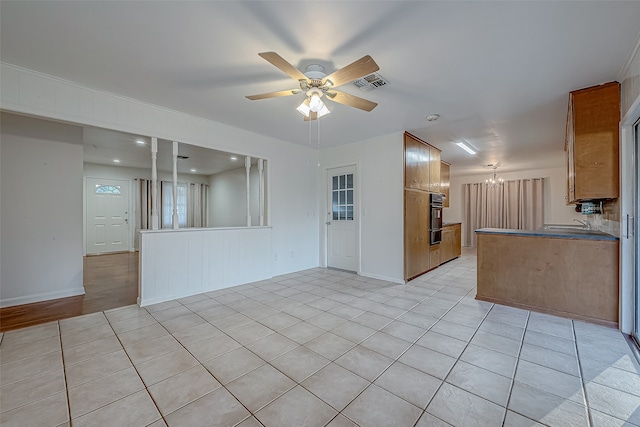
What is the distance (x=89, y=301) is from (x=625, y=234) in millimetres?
6217

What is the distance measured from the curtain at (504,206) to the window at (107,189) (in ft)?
36.4

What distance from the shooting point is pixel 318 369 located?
6.23 feet

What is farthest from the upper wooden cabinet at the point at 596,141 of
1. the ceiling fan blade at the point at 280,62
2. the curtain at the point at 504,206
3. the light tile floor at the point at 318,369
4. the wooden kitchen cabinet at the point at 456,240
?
the curtain at the point at 504,206

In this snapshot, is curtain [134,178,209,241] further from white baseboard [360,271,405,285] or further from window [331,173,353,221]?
white baseboard [360,271,405,285]

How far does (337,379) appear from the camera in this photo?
70.3 inches

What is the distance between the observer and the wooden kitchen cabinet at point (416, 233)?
4.27 m

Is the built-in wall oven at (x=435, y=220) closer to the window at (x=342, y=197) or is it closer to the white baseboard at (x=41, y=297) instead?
the window at (x=342, y=197)

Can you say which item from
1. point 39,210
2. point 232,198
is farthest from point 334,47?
point 232,198

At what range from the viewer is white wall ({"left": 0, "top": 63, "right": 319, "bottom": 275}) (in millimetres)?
2514

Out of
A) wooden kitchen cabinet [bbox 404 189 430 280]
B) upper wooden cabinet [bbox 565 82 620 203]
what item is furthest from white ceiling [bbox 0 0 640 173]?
wooden kitchen cabinet [bbox 404 189 430 280]

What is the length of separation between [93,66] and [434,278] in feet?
17.7

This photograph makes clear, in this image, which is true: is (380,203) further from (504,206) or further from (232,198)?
(504,206)

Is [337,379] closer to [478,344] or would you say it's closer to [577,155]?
[478,344]

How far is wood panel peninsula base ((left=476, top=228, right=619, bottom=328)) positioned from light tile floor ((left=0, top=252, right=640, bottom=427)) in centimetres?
20
